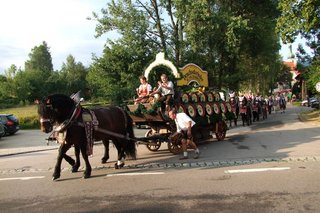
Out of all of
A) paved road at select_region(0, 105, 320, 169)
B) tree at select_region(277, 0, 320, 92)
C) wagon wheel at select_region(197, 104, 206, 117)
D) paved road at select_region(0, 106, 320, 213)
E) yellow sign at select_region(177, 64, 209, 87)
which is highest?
tree at select_region(277, 0, 320, 92)

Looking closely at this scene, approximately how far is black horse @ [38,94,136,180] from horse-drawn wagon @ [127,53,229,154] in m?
1.24

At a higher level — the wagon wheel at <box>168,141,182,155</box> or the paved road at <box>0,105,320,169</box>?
the wagon wheel at <box>168,141,182,155</box>

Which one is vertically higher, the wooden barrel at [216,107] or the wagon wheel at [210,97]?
the wagon wheel at [210,97]

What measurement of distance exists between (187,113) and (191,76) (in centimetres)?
573

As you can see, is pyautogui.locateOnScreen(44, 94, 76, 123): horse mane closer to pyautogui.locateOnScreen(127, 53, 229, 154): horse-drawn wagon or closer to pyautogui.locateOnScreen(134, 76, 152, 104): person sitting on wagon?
pyautogui.locateOnScreen(127, 53, 229, 154): horse-drawn wagon

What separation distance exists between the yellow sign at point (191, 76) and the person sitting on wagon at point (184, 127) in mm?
6511

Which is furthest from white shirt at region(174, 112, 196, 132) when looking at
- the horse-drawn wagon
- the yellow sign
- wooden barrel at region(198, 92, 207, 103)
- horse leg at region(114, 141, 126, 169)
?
the yellow sign

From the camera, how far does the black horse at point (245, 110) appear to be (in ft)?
81.8

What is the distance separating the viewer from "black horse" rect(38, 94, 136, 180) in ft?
32.5

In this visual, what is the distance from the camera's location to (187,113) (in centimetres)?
1409

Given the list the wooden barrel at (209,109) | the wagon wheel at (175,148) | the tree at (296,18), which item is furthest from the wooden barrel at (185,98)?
the tree at (296,18)

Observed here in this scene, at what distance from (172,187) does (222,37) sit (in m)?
24.1

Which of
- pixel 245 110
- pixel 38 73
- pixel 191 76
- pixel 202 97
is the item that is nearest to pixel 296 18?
pixel 245 110

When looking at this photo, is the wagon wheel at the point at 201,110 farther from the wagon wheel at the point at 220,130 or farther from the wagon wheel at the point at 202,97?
the wagon wheel at the point at 220,130
